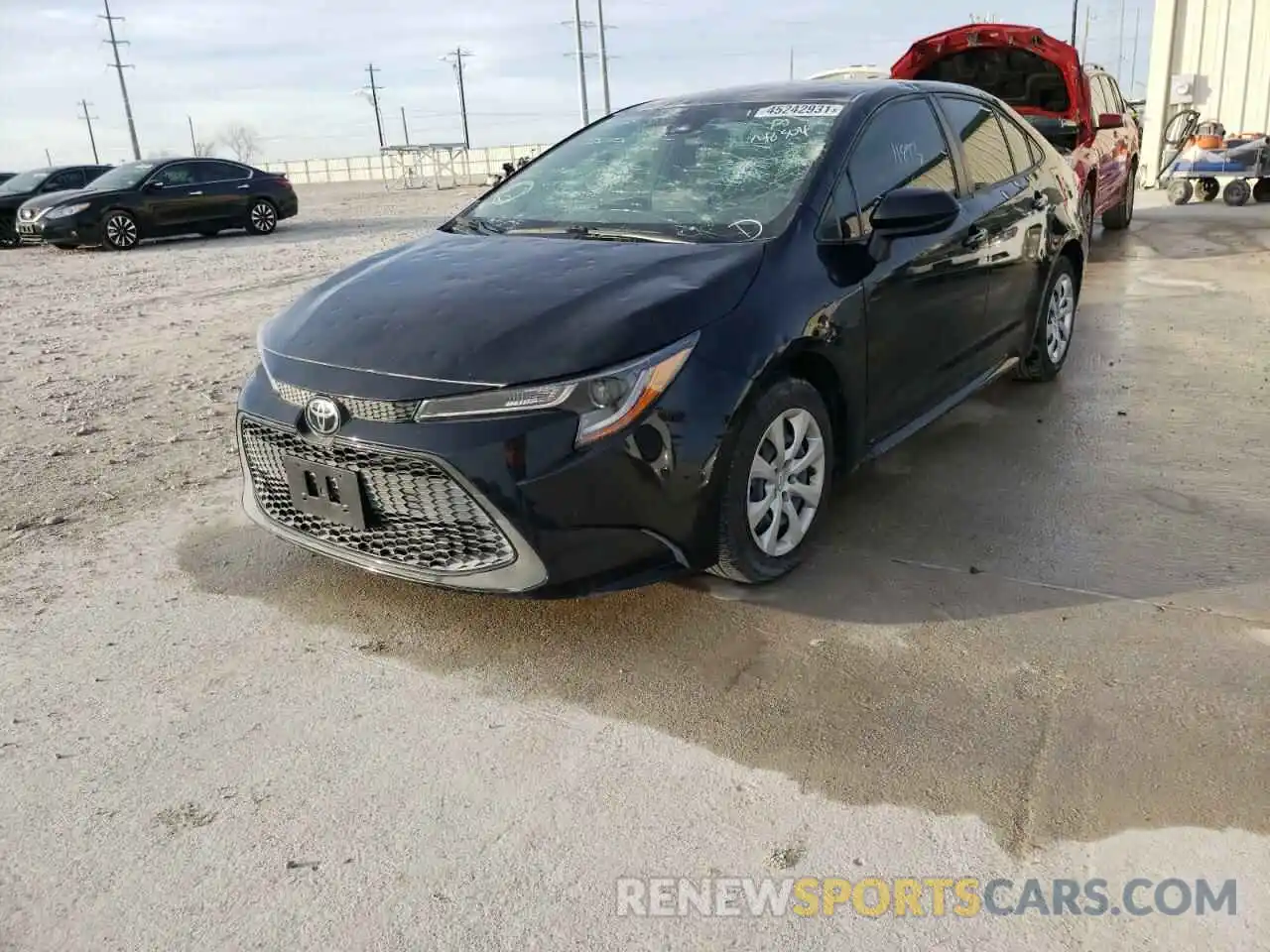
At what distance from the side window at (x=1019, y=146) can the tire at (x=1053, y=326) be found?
1.88 ft

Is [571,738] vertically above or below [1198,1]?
below

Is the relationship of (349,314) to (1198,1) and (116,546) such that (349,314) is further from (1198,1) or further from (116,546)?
(1198,1)

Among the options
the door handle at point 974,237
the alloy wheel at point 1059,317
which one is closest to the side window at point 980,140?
the door handle at point 974,237

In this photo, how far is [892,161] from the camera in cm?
391

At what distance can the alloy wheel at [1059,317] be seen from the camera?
5.50 metres

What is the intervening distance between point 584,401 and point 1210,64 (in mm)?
17733

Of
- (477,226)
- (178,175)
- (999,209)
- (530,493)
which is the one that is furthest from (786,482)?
(178,175)

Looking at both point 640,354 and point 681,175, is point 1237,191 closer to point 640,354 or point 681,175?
point 681,175

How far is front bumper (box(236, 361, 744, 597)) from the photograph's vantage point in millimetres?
2727

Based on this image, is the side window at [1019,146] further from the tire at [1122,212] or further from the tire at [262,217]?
the tire at [262,217]

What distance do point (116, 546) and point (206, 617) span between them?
84cm

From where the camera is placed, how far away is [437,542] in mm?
2893

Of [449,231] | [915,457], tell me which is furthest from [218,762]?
[915,457]

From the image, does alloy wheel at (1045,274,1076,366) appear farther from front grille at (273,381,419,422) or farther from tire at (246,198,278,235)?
tire at (246,198,278,235)
